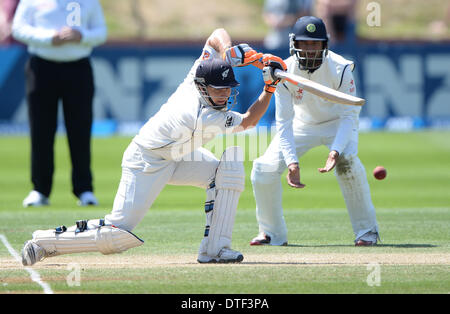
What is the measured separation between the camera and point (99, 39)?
10930mm

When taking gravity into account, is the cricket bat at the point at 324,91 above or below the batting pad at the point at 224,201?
above

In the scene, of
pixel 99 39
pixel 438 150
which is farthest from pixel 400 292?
pixel 438 150

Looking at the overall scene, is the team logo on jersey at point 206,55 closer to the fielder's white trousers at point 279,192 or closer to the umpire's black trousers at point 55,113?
the fielder's white trousers at point 279,192

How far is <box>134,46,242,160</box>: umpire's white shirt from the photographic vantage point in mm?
6648

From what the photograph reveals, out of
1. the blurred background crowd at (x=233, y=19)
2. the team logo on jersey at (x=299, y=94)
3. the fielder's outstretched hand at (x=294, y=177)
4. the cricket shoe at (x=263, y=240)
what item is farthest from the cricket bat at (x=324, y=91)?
the blurred background crowd at (x=233, y=19)

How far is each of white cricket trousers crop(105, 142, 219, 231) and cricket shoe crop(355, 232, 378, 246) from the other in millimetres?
1637

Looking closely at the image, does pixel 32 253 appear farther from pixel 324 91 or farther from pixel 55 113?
pixel 55 113

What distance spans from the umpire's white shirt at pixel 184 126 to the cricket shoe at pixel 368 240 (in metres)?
1.83

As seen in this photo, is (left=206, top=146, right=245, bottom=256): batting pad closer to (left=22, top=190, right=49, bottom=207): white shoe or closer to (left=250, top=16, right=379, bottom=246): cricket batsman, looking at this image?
(left=250, top=16, right=379, bottom=246): cricket batsman

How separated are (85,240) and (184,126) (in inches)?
42.7

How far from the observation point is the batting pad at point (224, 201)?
6902 mm

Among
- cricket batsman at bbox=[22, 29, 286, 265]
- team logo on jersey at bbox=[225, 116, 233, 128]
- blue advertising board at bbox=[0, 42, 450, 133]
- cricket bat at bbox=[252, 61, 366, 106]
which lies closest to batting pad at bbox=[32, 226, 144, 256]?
cricket batsman at bbox=[22, 29, 286, 265]

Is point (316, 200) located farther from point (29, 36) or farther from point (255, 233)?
point (29, 36)
